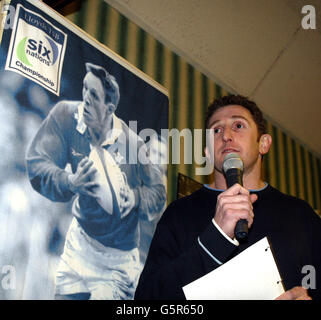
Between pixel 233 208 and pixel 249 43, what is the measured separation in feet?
6.76

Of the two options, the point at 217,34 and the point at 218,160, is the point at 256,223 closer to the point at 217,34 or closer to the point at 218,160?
the point at 218,160

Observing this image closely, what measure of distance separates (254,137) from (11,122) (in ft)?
2.94

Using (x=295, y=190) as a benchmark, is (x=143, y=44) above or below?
above

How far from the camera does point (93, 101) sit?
5.82 ft

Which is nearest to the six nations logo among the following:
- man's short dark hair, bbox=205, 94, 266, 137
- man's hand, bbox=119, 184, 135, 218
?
man's hand, bbox=119, 184, 135, 218

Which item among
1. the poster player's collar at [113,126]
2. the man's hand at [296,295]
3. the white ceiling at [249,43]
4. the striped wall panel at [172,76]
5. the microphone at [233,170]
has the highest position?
the white ceiling at [249,43]

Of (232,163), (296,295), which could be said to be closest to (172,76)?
(232,163)

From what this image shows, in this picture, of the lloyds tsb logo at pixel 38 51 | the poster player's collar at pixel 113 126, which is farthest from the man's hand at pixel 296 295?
the lloyds tsb logo at pixel 38 51

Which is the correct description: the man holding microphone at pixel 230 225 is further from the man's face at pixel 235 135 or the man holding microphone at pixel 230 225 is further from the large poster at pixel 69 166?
the large poster at pixel 69 166

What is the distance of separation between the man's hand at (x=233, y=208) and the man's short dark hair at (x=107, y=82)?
978 mm

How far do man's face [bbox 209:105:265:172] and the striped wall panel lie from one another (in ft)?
2.61

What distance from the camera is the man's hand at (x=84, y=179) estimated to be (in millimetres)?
1590
